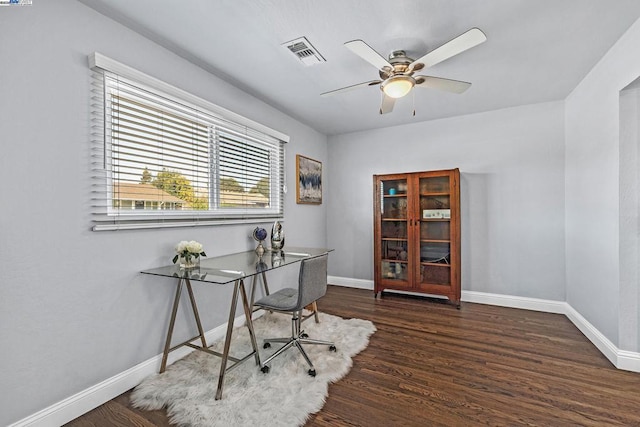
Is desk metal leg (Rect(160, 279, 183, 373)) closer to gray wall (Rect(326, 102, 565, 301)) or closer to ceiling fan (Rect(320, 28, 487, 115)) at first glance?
ceiling fan (Rect(320, 28, 487, 115))

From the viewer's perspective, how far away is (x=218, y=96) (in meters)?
2.66

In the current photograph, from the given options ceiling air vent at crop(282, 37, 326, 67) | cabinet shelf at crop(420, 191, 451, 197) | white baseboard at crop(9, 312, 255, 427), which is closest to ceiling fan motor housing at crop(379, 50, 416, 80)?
ceiling air vent at crop(282, 37, 326, 67)

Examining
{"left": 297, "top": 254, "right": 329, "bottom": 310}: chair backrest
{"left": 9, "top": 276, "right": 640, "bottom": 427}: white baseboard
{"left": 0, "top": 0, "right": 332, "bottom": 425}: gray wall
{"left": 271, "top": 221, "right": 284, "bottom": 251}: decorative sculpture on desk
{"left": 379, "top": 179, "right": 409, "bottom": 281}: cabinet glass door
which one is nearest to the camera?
{"left": 0, "top": 0, "right": 332, "bottom": 425}: gray wall

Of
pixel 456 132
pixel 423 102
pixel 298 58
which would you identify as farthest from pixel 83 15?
pixel 456 132

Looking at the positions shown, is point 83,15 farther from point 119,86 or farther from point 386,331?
point 386,331

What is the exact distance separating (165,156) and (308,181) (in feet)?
7.07

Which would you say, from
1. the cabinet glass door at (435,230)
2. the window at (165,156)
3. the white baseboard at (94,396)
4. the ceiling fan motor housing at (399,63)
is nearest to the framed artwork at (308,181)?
the window at (165,156)

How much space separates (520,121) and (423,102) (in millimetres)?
1259

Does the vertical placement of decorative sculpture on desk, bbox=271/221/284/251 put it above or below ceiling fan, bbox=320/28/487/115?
below

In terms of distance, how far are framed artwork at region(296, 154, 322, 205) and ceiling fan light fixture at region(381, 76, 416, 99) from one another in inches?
72.7

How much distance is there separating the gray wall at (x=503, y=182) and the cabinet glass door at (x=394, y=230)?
44 centimetres

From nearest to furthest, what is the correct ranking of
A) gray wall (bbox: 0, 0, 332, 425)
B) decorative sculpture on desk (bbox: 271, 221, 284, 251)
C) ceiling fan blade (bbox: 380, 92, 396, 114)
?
gray wall (bbox: 0, 0, 332, 425) → ceiling fan blade (bbox: 380, 92, 396, 114) → decorative sculpture on desk (bbox: 271, 221, 284, 251)

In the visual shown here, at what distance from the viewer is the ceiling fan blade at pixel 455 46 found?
166 cm

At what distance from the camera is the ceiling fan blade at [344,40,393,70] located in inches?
69.3
